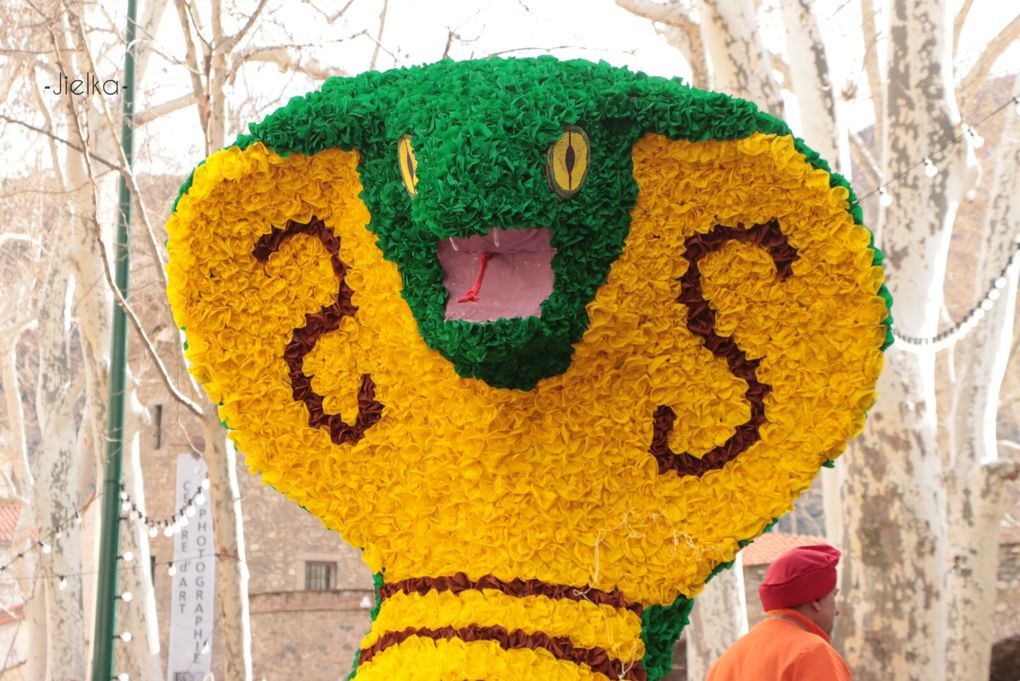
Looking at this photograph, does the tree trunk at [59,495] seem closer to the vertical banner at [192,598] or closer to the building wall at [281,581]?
the vertical banner at [192,598]

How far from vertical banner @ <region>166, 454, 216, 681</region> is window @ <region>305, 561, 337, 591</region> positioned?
718 centimetres

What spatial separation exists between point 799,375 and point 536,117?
0.84 meters

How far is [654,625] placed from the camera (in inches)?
122

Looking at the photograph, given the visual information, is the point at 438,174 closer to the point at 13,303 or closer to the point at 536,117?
the point at 536,117

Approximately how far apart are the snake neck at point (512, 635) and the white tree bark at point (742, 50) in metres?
4.56

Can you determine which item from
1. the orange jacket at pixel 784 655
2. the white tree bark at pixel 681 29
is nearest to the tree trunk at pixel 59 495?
the white tree bark at pixel 681 29

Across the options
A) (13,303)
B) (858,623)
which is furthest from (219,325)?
(13,303)

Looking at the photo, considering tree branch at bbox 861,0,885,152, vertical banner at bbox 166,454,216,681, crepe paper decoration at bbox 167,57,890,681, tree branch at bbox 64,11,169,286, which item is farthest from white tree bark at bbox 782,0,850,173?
vertical banner at bbox 166,454,216,681

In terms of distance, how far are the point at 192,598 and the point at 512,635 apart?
39.1 feet

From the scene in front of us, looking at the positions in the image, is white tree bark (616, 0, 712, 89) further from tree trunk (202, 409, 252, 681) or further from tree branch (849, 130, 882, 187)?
tree trunk (202, 409, 252, 681)

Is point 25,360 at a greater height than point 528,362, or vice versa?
point 25,360

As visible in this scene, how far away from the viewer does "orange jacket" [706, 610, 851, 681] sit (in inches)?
124

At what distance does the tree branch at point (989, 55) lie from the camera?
Answer: 34.2 ft

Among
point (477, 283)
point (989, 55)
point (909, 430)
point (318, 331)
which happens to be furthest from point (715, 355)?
point (989, 55)
